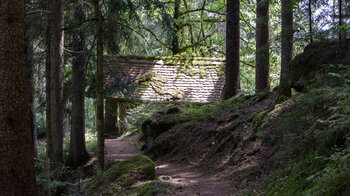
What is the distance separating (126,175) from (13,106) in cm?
348

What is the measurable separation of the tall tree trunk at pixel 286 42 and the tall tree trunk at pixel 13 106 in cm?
606

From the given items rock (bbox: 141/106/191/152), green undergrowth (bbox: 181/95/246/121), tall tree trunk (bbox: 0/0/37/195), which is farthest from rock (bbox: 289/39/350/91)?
tall tree trunk (bbox: 0/0/37/195)

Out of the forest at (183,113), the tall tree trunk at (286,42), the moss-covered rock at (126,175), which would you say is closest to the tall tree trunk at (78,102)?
the forest at (183,113)

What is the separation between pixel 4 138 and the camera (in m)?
4.97

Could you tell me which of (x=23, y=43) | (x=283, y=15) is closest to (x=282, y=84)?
(x=283, y=15)

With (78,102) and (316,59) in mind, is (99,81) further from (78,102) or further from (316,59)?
(316,59)

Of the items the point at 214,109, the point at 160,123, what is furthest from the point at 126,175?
the point at 214,109

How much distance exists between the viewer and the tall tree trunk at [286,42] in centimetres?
793

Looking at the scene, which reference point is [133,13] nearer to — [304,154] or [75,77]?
[75,77]

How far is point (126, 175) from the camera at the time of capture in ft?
25.2

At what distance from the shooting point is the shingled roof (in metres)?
17.3

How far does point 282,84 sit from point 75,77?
7.91 meters

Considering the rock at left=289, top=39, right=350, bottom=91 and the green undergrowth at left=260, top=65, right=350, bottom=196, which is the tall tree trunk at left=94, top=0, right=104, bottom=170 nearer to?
the green undergrowth at left=260, top=65, right=350, bottom=196

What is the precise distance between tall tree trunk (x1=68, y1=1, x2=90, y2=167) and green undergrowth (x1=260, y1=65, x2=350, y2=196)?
26.8 ft
